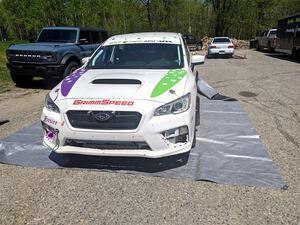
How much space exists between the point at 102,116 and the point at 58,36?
7.55 m

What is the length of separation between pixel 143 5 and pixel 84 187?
4220 centimetres

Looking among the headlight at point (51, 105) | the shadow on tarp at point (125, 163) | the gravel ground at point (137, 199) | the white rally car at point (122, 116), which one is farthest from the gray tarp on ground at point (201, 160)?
the headlight at point (51, 105)

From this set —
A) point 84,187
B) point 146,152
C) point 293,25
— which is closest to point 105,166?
point 84,187

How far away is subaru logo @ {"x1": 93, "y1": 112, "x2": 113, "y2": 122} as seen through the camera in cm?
339

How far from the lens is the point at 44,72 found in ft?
28.9

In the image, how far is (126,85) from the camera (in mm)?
3814

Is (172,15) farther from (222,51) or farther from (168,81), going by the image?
(168,81)

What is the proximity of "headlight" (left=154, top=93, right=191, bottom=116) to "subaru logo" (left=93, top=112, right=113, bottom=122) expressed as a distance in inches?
21.0

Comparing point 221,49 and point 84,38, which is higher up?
point 84,38

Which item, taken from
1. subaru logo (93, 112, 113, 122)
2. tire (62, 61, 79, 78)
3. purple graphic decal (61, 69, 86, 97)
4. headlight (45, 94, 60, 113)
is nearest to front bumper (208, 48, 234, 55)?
tire (62, 61, 79, 78)

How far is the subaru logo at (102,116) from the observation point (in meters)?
3.39

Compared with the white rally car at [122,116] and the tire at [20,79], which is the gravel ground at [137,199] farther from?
the tire at [20,79]

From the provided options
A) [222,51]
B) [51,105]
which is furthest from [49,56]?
[222,51]

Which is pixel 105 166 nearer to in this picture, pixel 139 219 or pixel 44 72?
pixel 139 219
